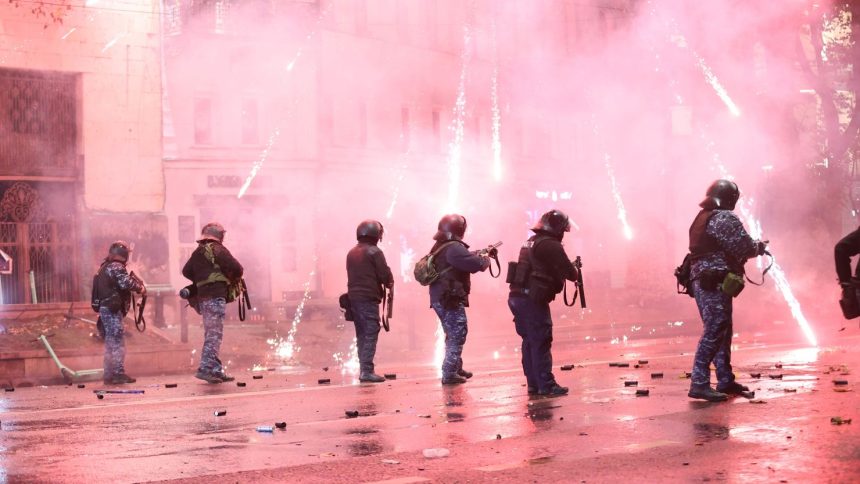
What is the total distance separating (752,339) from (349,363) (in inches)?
247

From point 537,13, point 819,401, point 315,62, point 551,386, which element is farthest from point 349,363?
point 537,13

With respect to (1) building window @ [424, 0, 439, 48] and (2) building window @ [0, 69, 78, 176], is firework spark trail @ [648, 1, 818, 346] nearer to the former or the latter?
(1) building window @ [424, 0, 439, 48]

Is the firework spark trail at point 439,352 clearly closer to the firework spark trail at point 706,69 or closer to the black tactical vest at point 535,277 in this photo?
the black tactical vest at point 535,277

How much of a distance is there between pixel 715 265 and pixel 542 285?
1704 mm

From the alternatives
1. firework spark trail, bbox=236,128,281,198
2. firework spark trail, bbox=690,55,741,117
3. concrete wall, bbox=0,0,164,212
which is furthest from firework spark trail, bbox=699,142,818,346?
firework spark trail, bbox=236,128,281,198

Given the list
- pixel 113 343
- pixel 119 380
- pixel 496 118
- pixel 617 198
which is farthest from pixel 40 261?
pixel 617 198

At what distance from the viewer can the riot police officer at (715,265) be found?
31.0 ft

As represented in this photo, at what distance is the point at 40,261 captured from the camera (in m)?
21.0

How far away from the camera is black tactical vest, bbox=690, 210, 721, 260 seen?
9516 millimetres

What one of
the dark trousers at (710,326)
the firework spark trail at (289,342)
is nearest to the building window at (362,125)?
the firework spark trail at (289,342)

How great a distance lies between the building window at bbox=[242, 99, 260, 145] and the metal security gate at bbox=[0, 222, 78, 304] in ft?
40.2

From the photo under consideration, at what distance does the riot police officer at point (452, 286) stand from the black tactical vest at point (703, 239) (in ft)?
9.81

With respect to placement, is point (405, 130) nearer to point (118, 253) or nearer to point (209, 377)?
point (118, 253)

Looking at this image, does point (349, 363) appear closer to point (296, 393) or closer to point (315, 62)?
point (296, 393)
